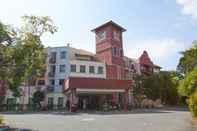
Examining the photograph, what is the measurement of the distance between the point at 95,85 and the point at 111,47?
1626 centimetres

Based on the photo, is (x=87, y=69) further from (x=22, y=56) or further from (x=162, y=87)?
(x=22, y=56)

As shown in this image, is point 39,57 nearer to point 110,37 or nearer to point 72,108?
point 72,108

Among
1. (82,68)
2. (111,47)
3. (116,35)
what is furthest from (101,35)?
(82,68)

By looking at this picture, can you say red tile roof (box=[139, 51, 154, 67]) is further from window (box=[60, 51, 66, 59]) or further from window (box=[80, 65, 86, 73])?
window (box=[60, 51, 66, 59])

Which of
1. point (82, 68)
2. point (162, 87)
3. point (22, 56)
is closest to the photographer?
point (22, 56)

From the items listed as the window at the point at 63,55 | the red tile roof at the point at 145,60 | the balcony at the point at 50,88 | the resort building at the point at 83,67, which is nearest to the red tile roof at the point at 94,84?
the resort building at the point at 83,67

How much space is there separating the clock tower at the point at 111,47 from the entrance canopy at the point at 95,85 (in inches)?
565

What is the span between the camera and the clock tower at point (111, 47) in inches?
2019

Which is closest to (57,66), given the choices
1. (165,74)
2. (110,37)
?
(110,37)

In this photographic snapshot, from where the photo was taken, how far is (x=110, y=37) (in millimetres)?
51094

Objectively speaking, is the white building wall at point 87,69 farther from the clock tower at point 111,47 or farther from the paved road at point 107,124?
the paved road at point 107,124

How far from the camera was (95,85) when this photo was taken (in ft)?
117

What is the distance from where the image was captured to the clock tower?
51.3 meters

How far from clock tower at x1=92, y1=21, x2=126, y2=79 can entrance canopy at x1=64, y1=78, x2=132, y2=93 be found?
14.4 meters
